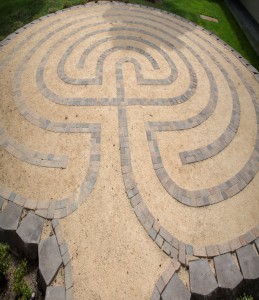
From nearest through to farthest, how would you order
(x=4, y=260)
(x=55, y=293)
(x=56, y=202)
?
(x=55, y=293), (x=4, y=260), (x=56, y=202)

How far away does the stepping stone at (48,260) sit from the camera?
700 cm

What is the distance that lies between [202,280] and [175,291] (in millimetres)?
870

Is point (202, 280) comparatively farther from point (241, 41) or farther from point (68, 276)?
point (241, 41)

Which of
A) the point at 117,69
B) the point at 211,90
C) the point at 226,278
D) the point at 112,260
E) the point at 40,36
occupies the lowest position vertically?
the point at 226,278

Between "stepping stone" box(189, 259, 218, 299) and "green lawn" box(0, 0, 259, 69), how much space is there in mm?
12980

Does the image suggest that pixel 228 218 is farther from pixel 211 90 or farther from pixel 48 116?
pixel 48 116

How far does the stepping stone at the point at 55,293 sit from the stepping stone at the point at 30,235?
120 cm

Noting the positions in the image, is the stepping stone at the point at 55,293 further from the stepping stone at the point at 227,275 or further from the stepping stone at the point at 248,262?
the stepping stone at the point at 248,262

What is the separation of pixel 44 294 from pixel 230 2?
2496 cm

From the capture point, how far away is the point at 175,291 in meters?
7.00

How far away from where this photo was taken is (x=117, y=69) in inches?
534

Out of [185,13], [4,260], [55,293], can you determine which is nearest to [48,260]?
[55,293]

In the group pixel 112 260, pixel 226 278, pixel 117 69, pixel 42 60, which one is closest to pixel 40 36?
pixel 42 60

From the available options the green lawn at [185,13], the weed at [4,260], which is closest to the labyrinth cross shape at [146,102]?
the green lawn at [185,13]
